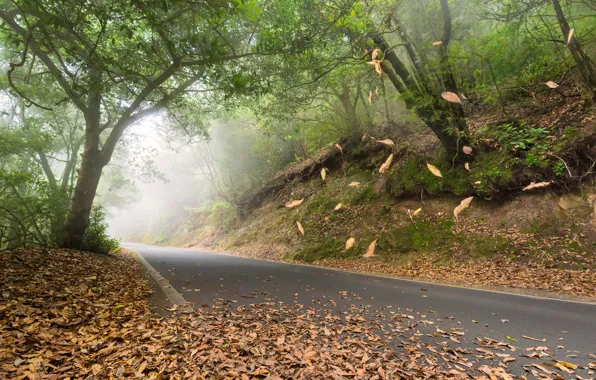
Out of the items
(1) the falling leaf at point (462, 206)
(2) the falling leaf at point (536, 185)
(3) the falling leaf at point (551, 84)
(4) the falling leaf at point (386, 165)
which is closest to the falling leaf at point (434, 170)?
(1) the falling leaf at point (462, 206)

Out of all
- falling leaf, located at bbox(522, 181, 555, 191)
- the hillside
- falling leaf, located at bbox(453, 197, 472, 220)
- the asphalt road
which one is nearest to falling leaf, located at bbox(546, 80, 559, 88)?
the hillside

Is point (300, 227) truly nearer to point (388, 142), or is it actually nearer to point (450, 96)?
point (388, 142)

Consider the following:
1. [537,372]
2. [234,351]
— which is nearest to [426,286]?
[537,372]

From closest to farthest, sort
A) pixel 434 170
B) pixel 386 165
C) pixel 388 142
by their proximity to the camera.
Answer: pixel 434 170 < pixel 386 165 < pixel 388 142

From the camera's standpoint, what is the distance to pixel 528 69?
9945 millimetres

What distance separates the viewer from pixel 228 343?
10.6 ft

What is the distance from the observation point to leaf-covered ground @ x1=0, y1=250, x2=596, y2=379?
8.93 ft

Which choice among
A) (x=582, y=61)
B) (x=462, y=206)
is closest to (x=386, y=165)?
(x=462, y=206)

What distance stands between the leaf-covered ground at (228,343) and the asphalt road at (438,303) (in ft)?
0.55

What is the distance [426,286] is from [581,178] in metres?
5.02

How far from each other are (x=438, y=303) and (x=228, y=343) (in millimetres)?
3806

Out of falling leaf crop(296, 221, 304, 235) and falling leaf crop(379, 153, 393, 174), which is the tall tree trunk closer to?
falling leaf crop(379, 153, 393, 174)

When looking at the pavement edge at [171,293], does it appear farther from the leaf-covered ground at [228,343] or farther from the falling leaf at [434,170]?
the falling leaf at [434,170]

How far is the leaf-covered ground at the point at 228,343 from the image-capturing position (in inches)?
107
